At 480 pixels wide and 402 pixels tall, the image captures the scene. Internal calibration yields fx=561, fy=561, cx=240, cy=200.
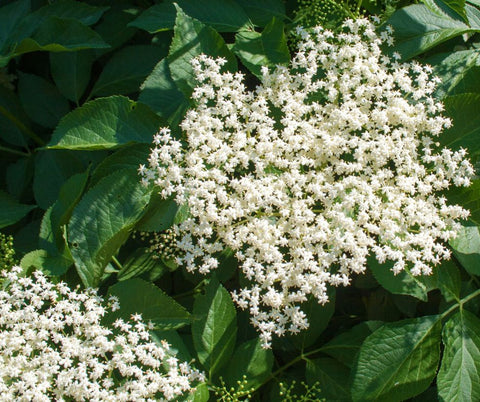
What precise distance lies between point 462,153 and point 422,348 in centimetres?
88

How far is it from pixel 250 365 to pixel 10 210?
1.40m

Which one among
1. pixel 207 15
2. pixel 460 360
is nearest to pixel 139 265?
pixel 207 15

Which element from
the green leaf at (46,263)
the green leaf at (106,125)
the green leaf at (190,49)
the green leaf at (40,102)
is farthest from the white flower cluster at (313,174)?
the green leaf at (40,102)

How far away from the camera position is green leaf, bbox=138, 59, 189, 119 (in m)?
2.68

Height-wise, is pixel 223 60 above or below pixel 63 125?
above

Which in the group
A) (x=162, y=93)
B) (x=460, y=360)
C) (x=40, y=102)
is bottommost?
(x=460, y=360)

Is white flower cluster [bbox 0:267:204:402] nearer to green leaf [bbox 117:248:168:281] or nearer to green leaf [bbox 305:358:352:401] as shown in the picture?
green leaf [bbox 117:248:168:281]

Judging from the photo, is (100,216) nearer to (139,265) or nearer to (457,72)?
(139,265)

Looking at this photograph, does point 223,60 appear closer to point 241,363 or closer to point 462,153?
point 462,153

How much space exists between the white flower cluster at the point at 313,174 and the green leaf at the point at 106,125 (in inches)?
6.1

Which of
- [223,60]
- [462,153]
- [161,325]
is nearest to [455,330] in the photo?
[462,153]

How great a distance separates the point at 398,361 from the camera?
2445 mm

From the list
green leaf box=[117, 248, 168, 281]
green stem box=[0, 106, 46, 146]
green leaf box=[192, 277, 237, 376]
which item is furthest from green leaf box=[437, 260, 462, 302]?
green stem box=[0, 106, 46, 146]

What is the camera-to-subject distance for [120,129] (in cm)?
253
